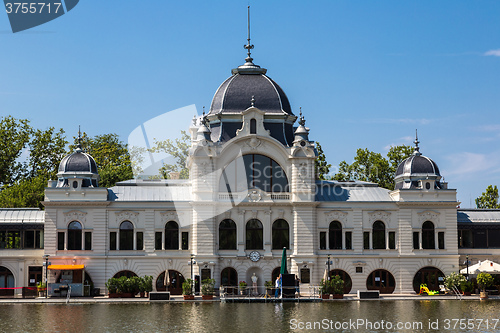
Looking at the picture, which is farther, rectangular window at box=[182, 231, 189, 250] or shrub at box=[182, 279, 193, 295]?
rectangular window at box=[182, 231, 189, 250]

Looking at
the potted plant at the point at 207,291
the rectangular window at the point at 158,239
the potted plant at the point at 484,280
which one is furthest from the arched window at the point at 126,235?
the potted plant at the point at 484,280

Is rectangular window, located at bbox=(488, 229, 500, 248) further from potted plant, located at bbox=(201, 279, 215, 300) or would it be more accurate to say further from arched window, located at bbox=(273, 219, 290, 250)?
potted plant, located at bbox=(201, 279, 215, 300)

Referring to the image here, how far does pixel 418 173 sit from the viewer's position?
6619 centimetres

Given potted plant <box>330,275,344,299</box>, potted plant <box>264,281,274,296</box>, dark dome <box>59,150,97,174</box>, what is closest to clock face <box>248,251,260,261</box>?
potted plant <box>264,281,274,296</box>

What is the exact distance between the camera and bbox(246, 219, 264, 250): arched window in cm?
6419

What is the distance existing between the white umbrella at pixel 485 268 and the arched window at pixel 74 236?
104ft

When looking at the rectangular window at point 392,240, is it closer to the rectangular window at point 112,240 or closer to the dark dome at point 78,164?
the rectangular window at point 112,240

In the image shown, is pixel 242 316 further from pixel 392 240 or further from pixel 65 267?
pixel 392 240

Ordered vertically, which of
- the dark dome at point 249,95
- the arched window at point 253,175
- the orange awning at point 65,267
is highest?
the dark dome at point 249,95

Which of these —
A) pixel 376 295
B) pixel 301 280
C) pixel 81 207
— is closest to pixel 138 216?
pixel 81 207

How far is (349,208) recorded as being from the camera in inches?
2564

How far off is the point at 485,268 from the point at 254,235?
19.0 m

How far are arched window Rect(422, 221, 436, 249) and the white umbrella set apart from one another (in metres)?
3.71

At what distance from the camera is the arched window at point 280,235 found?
212ft
